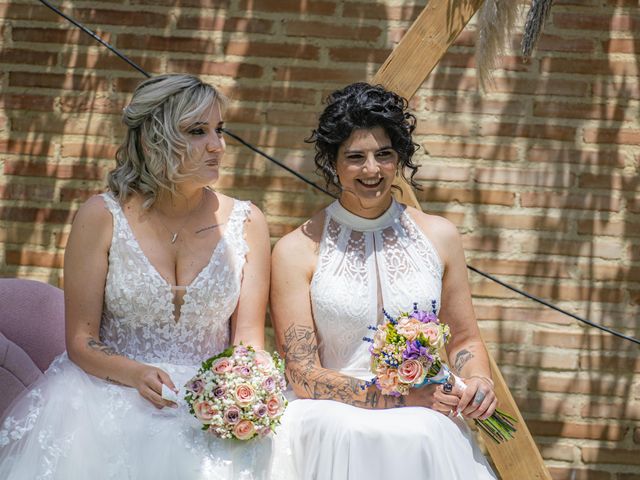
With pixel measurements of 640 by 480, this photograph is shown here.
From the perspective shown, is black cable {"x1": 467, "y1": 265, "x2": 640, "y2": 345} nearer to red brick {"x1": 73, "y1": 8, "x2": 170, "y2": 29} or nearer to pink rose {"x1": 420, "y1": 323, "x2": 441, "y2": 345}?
pink rose {"x1": 420, "y1": 323, "x2": 441, "y2": 345}

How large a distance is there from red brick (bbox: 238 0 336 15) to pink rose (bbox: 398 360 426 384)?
76.3 inches

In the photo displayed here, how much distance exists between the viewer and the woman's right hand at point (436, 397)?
3.21 m

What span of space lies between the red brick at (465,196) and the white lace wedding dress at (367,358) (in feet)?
2.00

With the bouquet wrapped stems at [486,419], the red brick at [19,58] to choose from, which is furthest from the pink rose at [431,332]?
the red brick at [19,58]

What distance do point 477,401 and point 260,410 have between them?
80 centimetres

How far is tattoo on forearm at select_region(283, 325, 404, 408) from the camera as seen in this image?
3.26 metres

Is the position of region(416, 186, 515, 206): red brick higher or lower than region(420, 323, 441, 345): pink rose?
higher

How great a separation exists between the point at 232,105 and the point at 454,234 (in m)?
1.29

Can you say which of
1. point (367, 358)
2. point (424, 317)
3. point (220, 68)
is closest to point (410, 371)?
point (424, 317)

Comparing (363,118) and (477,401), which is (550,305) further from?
(363,118)

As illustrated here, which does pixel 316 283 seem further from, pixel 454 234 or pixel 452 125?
pixel 452 125

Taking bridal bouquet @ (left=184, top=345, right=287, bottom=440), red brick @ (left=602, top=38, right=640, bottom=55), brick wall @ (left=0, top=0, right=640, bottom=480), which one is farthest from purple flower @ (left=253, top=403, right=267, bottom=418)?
red brick @ (left=602, top=38, right=640, bottom=55)

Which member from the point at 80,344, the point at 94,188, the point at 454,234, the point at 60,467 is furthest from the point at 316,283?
the point at 94,188

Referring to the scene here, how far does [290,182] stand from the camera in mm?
4285
